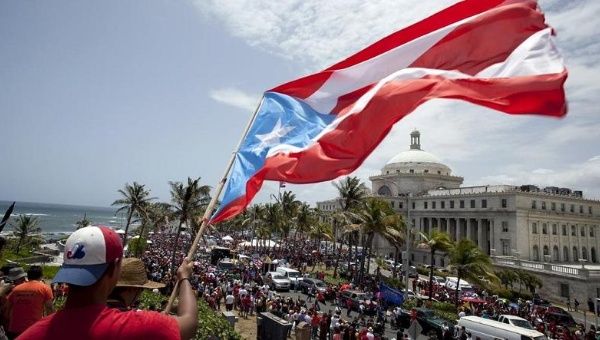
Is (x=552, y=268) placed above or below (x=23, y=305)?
above

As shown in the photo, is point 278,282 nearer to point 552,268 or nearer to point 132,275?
point 132,275

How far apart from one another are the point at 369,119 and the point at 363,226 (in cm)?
3364

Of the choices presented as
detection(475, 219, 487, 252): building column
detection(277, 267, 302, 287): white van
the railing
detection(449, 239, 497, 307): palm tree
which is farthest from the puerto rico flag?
detection(475, 219, 487, 252): building column

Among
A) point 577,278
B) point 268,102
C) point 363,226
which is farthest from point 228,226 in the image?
point 268,102

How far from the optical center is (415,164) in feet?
302

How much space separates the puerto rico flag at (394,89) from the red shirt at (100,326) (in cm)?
354

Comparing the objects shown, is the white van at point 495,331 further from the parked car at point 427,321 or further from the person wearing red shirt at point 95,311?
the person wearing red shirt at point 95,311

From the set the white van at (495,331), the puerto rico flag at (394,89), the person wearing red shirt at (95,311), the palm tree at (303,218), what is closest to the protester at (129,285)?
the person wearing red shirt at (95,311)

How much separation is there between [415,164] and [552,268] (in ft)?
157

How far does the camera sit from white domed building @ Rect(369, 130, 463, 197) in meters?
89.9

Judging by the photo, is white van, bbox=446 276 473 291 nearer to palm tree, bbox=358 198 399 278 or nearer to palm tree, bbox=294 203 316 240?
palm tree, bbox=358 198 399 278

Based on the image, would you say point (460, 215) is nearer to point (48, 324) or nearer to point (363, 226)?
point (363, 226)

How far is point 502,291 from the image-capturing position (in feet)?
134

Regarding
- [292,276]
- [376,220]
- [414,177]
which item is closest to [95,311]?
[292,276]
